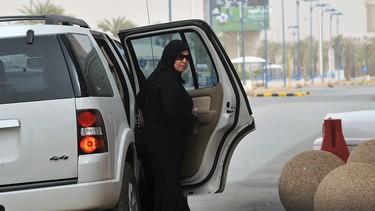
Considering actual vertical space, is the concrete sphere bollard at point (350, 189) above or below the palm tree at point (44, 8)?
below

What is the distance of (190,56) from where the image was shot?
387 inches

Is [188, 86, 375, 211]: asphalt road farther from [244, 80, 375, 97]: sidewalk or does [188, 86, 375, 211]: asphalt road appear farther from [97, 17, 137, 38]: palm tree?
[97, 17, 137, 38]: palm tree

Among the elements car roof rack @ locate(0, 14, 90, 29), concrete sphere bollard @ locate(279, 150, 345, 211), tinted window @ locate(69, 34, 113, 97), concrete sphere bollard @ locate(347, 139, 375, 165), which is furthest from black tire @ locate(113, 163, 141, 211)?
concrete sphere bollard @ locate(347, 139, 375, 165)

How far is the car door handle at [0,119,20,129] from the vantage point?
7000 millimetres

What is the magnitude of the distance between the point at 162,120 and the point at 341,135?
3.40 m

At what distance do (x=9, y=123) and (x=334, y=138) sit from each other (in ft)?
18.2

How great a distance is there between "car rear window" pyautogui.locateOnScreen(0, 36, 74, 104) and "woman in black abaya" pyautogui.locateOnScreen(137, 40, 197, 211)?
1.83 meters

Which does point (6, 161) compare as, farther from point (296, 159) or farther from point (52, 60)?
point (296, 159)

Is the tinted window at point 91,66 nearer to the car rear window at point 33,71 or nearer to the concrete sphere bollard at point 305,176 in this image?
the car rear window at point 33,71

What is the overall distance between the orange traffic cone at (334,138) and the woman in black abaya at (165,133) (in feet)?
10.1

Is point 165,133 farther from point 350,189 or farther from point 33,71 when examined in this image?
point 33,71

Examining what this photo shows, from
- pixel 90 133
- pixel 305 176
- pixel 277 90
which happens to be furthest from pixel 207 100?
pixel 277 90

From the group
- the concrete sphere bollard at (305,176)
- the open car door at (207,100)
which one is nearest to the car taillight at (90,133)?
the open car door at (207,100)

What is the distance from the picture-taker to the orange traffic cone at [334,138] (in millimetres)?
11742
